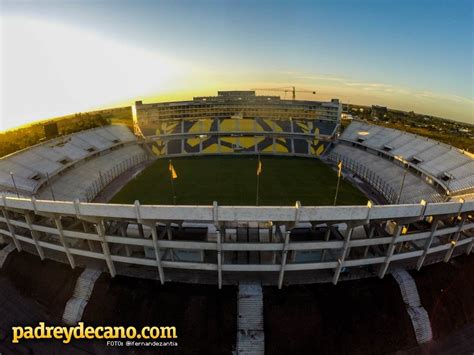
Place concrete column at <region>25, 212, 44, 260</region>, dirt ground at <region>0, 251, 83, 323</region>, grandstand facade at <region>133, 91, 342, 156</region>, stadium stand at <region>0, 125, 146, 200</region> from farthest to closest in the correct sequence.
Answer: grandstand facade at <region>133, 91, 342, 156</region>
stadium stand at <region>0, 125, 146, 200</region>
concrete column at <region>25, 212, 44, 260</region>
dirt ground at <region>0, 251, 83, 323</region>

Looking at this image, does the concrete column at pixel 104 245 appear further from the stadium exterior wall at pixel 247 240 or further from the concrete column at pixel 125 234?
the concrete column at pixel 125 234

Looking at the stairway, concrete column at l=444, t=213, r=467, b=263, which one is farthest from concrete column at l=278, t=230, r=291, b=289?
the stairway

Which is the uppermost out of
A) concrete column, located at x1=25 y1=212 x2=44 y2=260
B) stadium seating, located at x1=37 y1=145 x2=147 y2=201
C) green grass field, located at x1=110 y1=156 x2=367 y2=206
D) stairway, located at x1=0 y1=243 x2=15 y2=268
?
concrete column, located at x1=25 y1=212 x2=44 y2=260

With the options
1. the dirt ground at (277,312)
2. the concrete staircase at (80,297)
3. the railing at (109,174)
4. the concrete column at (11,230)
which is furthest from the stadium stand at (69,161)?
the concrete staircase at (80,297)

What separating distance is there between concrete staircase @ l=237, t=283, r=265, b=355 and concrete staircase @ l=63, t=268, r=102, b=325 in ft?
45.6

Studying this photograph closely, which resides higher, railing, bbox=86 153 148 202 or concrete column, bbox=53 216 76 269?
concrete column, bbox=53 216 76 269

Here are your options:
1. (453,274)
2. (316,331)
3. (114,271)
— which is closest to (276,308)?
(316,331)

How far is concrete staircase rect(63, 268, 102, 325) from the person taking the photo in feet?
70.0

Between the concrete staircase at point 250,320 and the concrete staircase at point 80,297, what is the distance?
45.6ft

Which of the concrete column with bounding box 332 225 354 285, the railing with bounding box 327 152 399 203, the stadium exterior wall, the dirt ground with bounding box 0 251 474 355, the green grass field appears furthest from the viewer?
the railing with bounding box 327 152 399 203

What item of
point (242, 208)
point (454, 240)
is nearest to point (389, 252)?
point (454, 240)

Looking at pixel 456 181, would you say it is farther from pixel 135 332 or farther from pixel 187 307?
pixel 135 332

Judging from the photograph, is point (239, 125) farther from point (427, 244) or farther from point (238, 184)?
point (427, 244)

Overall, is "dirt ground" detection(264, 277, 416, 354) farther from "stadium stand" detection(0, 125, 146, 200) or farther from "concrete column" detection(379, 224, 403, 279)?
"stadium stand" detection(0, 125, 146, 200)
